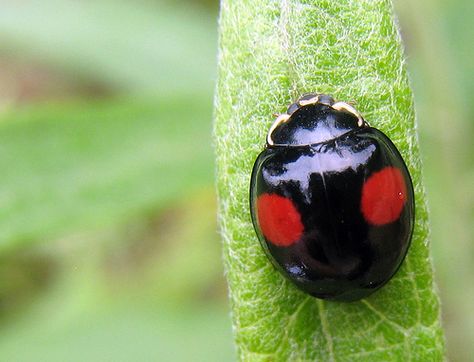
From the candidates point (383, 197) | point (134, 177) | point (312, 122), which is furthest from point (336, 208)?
point (134, 177)

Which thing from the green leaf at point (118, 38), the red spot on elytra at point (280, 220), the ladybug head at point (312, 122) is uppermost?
the green leaf at point (118, 38)

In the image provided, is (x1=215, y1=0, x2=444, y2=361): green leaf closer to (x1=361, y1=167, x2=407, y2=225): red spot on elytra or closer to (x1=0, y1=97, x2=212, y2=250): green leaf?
(x1=361, y1=167, x2=407, y2=225): red spot on elytra

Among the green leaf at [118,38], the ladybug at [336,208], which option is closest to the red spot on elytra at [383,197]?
the ladybug at [336,208]

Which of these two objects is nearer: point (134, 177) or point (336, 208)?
point (336, 208)

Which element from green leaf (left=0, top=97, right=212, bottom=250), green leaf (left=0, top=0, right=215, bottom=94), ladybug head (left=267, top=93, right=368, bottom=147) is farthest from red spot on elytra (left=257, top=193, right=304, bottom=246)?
green leaf (left=0, top=0, right=215, bottom=94)

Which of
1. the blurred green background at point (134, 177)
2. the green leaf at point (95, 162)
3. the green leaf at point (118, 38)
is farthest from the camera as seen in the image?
the green leaf at point (118, 38)

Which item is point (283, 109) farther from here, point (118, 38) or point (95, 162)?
point (118, 38)

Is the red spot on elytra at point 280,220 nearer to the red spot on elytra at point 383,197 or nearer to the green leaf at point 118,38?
the red spot on elytra at point 383,197
